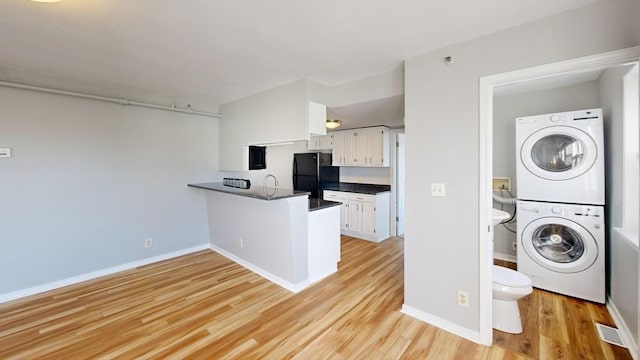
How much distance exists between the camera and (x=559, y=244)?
9.05 feet

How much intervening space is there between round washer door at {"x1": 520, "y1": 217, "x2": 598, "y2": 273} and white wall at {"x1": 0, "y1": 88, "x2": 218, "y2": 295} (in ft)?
14.9

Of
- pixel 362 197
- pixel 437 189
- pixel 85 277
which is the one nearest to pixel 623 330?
pixel 437 189

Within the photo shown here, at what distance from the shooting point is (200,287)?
289cm

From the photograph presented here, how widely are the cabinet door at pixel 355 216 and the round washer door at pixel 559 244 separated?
2395mm

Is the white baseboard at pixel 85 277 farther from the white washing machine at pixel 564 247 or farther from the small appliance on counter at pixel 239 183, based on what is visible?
the white washing machine at pixel 564 247

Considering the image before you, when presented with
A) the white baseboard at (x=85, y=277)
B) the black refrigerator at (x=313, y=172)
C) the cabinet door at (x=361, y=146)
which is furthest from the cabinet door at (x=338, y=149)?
the white baseboard at (x=85, y=277)

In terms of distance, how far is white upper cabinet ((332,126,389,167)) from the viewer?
470 centimetres

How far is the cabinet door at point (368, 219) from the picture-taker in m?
4.52

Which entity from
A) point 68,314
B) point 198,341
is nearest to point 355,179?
point 198,341

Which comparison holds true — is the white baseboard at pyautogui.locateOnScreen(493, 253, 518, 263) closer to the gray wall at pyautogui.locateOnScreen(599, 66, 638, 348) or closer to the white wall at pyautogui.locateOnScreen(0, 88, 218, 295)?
the gray wall at pyautogui.locateOnScreen(599, 66, 638, 348)

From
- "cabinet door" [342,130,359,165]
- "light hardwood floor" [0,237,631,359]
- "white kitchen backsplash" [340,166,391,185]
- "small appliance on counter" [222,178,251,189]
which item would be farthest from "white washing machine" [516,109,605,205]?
"small appliance on counter" [222,178,251,189]

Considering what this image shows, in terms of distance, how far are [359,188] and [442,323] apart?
10.1 feet

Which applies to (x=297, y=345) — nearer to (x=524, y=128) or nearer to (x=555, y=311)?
(x=555, y=311)

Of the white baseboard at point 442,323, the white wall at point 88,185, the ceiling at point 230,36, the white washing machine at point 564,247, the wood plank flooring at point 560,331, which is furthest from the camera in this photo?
the white wall at point 88,185
